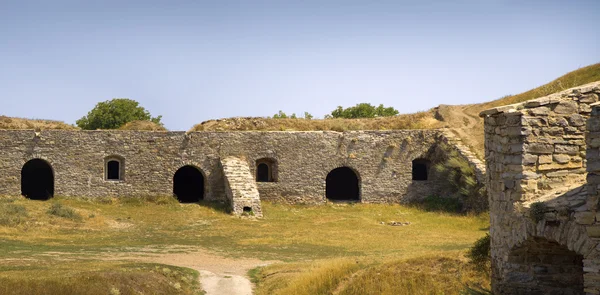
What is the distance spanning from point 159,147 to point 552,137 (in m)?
21.3

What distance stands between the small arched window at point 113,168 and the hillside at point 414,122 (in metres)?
4.15

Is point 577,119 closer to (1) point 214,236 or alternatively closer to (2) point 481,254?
(2) point 481,254

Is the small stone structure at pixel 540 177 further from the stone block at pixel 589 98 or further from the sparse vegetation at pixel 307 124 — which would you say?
the sparse vegetation at pixel 307 124

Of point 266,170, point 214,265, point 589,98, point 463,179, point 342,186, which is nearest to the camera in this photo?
point 589,98

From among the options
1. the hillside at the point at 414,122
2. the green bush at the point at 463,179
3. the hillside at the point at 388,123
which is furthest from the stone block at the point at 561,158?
the hillside at the point at 414,122

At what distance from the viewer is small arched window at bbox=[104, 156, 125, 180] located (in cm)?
3041

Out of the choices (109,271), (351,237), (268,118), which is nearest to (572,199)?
(109,271)

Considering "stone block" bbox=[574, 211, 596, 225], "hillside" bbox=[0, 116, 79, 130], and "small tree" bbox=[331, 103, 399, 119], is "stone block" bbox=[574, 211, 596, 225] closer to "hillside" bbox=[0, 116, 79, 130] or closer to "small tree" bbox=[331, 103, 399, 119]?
"hillside" bbox=[0, 116, 79, 130]

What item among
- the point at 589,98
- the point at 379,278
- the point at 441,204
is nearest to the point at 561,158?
the point at 589,98

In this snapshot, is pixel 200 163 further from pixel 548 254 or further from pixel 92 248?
pixel 548 254

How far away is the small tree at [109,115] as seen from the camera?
147ft

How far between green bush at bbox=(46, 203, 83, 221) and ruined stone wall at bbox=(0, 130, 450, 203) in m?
3.60

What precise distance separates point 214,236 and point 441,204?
11.2 m

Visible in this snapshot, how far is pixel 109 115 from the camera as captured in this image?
45.0 meters
